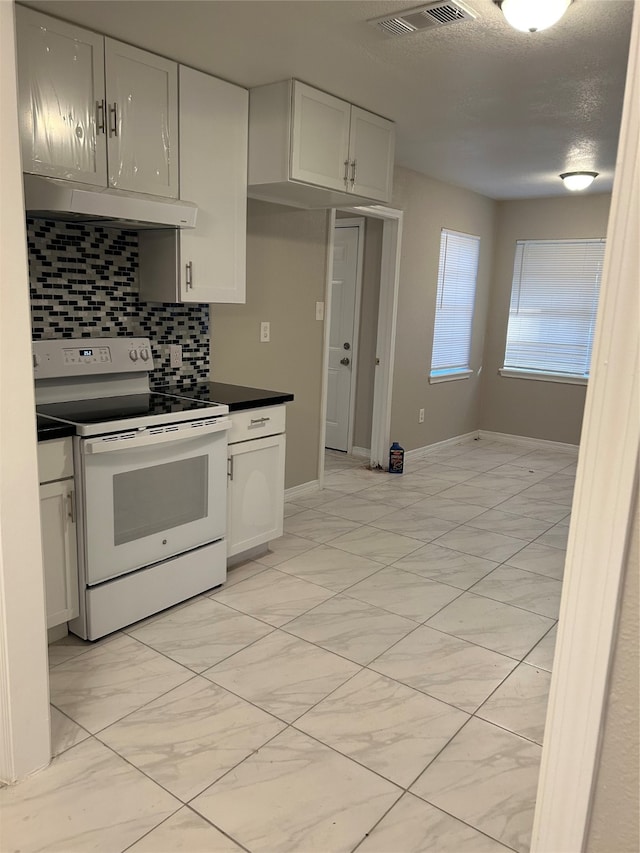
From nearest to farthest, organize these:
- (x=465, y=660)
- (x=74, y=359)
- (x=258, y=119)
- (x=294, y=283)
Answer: (x=465, y=660), (x=74, y=359), (x=258, y=119), (x=294, y=283)

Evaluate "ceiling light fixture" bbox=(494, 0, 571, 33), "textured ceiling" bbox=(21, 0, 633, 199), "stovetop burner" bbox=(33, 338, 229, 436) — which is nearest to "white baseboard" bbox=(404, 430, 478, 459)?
"textured ceiling" bbox=(21, 0, 633, 199)

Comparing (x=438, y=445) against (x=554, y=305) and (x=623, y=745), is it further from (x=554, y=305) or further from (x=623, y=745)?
(x=623, y=745)

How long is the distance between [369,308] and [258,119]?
2525 mm

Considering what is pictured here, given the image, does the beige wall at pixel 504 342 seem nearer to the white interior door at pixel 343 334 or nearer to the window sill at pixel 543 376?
the window sill at pixel 543 376

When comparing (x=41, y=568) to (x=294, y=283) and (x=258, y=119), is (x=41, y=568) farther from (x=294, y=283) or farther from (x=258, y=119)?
(x=294, y=283)

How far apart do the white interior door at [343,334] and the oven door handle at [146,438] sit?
275cm

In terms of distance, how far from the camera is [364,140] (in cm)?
350

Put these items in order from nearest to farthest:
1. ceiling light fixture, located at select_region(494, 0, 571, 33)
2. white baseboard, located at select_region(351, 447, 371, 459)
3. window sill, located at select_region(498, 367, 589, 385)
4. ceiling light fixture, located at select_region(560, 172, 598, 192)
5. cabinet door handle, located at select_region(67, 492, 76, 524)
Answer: ceiling light fixture, located at select_region(494, 0, 571, 33) < cabinet door handle, located at select_region(67, 492, 76, 524) < ceiling light fixture, located at select_region(560, 172, 598, 192) < white baseboard, located at select_region(351, 447, 371, 459) < window sill, located at select_region(498, 367, 589, 385)

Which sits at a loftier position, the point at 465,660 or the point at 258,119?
the point at 258,119

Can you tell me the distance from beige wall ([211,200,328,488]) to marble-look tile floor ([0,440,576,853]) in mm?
998

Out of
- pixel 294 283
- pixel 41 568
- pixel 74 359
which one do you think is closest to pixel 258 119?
pixel 294 283

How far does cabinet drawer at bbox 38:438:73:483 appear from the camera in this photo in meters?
2.33

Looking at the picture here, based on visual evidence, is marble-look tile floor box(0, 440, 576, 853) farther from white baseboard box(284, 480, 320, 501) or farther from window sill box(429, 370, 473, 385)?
window sill box(429, 370, 473, 385)

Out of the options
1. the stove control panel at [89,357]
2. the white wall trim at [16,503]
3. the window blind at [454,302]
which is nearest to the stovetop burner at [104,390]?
the stove control panel at [89,357]
